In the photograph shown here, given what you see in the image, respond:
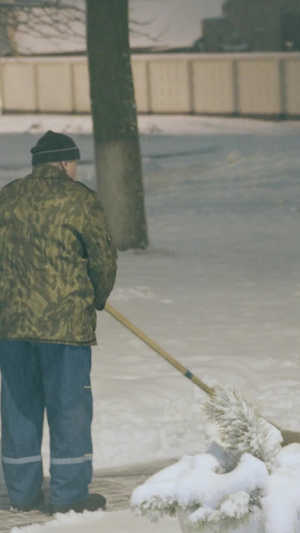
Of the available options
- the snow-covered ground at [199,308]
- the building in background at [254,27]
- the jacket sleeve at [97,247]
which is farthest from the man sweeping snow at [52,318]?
the building in background at [254,27]

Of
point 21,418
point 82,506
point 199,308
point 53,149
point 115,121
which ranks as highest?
point 53,149

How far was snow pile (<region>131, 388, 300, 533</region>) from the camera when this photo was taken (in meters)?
4.09

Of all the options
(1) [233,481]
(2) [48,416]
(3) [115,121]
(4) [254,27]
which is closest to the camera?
(1) [233,481]

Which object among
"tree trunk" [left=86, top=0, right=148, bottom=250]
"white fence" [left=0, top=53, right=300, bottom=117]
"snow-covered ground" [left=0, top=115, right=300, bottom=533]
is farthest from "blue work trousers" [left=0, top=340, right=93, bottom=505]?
"white fence" [left=0, top=53, right=300, bottom=117]

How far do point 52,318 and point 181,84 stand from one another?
2757 centimetres

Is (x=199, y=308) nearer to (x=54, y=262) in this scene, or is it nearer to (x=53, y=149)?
(x=53, y=149)

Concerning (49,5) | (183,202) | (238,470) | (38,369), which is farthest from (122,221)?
(238,470)

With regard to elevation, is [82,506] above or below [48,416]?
below

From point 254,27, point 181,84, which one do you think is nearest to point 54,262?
point 181,84

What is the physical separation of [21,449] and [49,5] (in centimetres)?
950

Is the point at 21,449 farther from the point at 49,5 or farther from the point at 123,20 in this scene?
the point at 49,5

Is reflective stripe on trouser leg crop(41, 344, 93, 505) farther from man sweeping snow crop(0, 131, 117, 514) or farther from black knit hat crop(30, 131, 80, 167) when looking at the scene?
black knit hat crop(30, 131, 80, 167)

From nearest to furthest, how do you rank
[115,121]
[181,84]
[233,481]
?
[233,481], [115,121], [181,84]

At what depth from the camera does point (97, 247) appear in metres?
5.95
